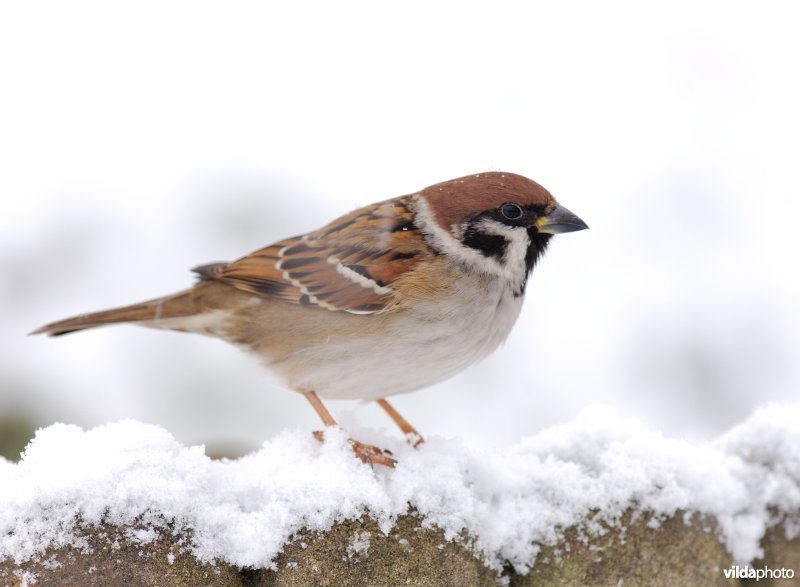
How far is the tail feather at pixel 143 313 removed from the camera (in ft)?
8.86

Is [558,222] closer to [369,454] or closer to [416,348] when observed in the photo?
[416,348]

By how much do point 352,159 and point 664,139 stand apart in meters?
1.68

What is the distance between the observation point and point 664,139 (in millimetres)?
5180

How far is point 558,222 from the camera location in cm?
237

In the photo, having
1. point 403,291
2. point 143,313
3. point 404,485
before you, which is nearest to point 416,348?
point 403,291

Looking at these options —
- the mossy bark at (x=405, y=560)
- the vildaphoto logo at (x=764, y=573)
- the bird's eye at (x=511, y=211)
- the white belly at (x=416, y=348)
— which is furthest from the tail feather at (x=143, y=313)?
the vildaphoto logo at (x=764, y=573)

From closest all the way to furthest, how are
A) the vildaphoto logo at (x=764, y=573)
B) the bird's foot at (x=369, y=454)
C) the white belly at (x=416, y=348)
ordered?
the bird's foot at (x=369, y=454) → the vildaphoto logo at (x=764, y=573) → the white belly at (x=416, y=348)

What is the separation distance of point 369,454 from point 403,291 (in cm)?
45

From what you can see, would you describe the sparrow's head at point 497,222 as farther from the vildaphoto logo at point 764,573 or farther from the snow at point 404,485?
the vildaphoto logo at point 764,573

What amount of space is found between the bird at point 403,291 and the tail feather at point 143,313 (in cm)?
4

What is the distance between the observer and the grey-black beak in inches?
92.3

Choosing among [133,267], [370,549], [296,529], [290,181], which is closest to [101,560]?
[296,529]

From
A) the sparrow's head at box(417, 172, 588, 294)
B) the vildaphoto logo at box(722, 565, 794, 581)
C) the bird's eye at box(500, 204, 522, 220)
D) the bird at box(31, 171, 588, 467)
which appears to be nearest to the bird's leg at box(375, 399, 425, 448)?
the bird at box(31, 171, 588, 467)

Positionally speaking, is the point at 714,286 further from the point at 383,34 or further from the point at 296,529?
the point at 296,529
